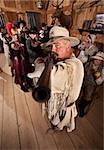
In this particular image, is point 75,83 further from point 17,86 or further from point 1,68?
point 1,68

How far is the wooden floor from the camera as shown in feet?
4.19

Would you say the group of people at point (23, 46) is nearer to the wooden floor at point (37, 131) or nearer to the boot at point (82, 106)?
the wooden floor at point (37, 131)

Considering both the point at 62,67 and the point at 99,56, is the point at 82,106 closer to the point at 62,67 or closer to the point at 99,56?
the point at 99,56

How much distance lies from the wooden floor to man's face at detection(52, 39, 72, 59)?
777mm

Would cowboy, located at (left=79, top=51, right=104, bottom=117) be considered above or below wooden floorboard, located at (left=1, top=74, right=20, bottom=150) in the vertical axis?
above

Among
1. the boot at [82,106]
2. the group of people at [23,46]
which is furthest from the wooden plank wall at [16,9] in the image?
the boot at [82,106]

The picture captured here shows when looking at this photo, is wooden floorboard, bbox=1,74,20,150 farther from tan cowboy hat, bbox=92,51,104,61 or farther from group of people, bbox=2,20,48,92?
tan cowboy hat, bbox=92,51,104,61

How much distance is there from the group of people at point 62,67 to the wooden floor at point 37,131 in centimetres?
10

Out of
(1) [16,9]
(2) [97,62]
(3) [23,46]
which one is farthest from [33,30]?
(2) [97,62]

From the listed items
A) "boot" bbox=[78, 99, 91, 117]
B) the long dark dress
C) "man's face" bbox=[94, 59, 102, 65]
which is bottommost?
"boot" bbox=[78, 99, 91, 117]

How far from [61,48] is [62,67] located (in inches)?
4.7

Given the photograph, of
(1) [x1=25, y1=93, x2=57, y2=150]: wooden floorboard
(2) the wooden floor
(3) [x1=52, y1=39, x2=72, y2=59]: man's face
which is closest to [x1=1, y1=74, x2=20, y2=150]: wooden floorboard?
(2) the wooden floor

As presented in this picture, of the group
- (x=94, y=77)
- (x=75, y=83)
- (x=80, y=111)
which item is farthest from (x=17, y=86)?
(x=75, y=83)

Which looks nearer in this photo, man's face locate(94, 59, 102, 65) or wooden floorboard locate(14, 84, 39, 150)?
wooden floorboard locate(14, 84, 39, 150)
